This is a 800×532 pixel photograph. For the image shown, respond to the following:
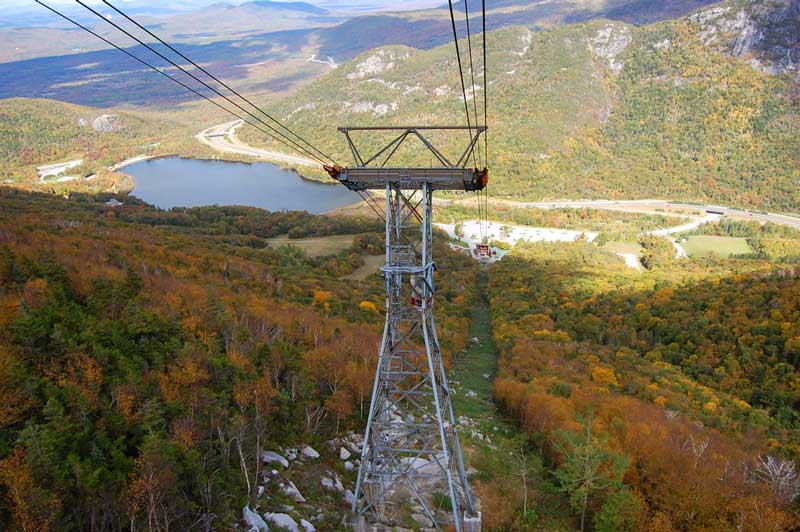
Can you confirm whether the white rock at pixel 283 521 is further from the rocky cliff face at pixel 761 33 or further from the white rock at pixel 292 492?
the rocky cliff face at pixel 761 33

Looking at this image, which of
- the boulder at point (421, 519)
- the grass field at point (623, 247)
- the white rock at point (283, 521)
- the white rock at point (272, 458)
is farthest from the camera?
the grass field at point (623, 247)

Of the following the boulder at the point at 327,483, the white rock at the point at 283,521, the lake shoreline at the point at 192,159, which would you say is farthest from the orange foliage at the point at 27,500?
the lake shoreline at the point at 192,159

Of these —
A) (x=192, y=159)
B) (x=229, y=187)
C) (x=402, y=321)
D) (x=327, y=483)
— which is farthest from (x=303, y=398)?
(x=192, y=159)

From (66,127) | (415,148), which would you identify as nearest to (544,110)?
(415,148)

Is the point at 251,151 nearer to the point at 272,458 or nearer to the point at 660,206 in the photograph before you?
the point at 660,206

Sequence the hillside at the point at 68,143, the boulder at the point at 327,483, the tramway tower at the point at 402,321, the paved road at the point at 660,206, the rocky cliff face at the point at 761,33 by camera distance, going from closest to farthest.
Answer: the tramway tower at the point at 402,321
the boulder at the point at 327,483
the paved road at the point at 660,206
the hillside at the point at 68,143
the rocky cliff face at the point at 761,33

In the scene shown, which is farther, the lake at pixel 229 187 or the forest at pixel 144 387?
the lake at pixel 229 187

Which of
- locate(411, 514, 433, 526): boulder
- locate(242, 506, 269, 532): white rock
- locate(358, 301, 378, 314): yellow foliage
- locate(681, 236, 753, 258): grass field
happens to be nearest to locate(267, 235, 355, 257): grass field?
locate(358, 301, 378, 314): yellow foliage
